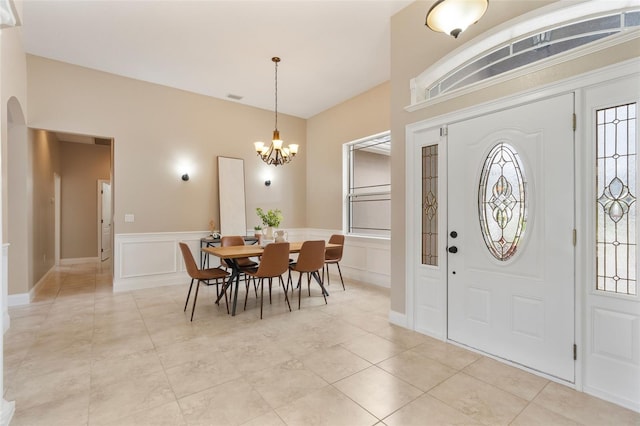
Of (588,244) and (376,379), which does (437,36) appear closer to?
(588,244)

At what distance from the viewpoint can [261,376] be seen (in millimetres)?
2354

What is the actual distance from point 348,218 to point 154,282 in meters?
3.66

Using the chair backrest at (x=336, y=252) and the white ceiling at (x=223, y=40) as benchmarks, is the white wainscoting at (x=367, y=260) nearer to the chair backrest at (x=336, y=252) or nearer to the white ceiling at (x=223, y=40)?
the chair backrest at (x=336, y=252)

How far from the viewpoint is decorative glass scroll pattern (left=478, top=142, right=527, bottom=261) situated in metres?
2.52

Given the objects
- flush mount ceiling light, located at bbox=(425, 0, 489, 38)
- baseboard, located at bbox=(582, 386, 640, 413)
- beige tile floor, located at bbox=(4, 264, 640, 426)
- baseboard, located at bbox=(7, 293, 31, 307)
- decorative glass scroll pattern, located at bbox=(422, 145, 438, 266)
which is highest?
flush mount ceiling light, located at bbox=(425, 0, 489, 38)

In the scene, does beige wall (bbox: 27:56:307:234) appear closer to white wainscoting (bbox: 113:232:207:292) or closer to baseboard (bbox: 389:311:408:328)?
white wainscoting (bbox: 113:232:207:292)

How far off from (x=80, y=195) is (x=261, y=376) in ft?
26.4

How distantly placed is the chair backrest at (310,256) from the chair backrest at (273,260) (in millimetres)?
296

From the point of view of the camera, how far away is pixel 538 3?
2377mm

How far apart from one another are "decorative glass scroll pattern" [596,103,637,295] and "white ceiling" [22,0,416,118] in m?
1.92

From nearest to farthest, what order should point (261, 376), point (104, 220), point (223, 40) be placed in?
point (261, 376), point (223, 40), point (104, 220)

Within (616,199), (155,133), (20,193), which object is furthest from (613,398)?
(20,193)

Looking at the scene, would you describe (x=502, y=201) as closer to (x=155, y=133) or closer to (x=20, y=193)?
(x=155, y=133)

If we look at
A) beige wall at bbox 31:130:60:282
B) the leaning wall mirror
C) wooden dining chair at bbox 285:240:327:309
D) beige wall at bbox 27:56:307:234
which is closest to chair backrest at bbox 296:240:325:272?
wooden dining chair at bbox 285:240:327:309
